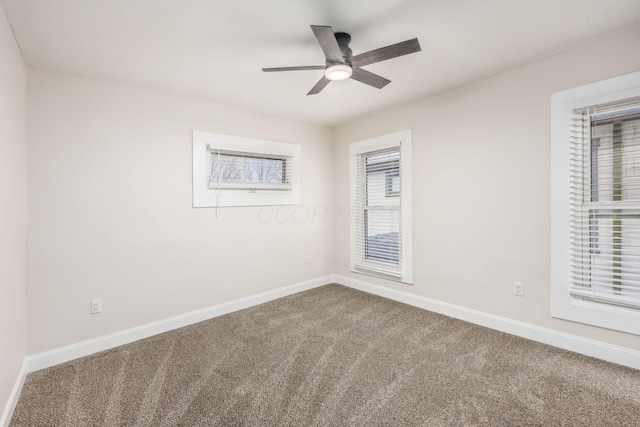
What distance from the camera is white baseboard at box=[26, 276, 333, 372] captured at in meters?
2.33

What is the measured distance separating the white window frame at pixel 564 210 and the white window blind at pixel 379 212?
155 cm

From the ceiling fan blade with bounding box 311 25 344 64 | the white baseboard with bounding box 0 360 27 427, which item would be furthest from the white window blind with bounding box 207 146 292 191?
the white baseboard with bounding box 0 360 27 427

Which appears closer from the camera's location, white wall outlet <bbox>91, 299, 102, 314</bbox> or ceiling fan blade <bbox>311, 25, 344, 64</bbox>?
ceiling fan blade <bbox>311, 25, 344, 64</bbox>

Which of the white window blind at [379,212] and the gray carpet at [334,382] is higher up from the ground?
the white window blind at [379,212]

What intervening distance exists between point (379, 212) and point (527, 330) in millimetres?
2062

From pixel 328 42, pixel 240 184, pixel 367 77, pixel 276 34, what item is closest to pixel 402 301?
pixel 240 184

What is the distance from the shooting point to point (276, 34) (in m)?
2.02

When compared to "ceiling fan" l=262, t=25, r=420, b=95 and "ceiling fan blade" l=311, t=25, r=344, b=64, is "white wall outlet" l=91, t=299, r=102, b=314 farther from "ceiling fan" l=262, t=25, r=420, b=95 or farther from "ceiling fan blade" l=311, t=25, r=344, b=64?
"ceiling fan blade" l=311, t=25, r=344, b=64

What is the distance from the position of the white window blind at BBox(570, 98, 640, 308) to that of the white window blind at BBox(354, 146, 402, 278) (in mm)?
1691

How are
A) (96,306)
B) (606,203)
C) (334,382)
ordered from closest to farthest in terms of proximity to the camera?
1. (334,382)
2. (606,203)
3. (96,306)

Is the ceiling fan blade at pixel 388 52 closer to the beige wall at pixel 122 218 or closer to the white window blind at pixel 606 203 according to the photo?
the white window blind at pixel 606 203

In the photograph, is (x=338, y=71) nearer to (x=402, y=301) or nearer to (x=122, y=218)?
(x=122, y=218)

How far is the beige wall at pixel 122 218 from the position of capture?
237 centimetres

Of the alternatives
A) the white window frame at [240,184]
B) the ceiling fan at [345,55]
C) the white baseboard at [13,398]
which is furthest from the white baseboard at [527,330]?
the white baseboard at [13,398]
